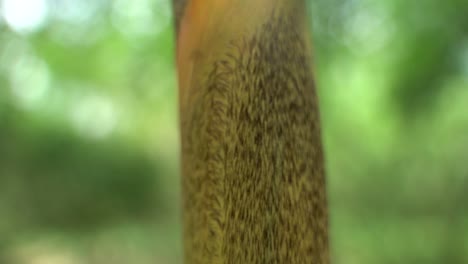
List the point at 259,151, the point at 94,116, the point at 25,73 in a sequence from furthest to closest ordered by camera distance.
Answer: the point at 94,116 < the point at 25,73 < the point at 259,151

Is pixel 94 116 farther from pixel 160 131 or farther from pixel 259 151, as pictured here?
pixel 259 151

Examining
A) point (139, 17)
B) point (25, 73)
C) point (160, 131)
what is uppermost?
point (139, 17)

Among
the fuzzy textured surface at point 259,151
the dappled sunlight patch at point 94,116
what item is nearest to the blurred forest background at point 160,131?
the dappled sunlight patch at point 94,116

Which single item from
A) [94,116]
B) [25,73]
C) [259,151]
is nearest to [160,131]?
[94,116]

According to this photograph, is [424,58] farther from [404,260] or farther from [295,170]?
[295,170]

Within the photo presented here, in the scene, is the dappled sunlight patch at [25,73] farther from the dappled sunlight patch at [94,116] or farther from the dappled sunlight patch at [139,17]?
the dappled sunlight patch at [139,17]

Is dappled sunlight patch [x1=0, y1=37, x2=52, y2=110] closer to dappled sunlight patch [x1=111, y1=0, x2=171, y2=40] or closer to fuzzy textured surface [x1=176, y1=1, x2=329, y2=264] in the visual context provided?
dappled sunlight patch [x1=111, y1=0, x2=171, y2=40]
